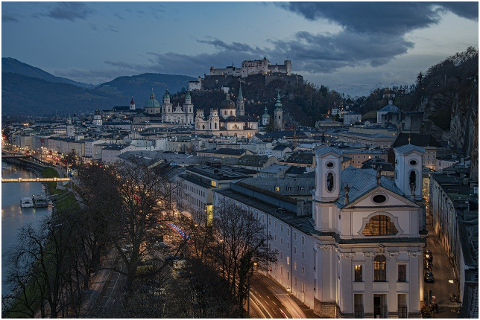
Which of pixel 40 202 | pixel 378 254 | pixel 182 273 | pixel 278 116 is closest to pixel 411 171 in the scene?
pixel 378 254

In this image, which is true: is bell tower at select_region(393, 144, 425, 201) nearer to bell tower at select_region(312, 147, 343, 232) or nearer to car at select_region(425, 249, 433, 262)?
bell tower at select_region(312, 147, 343, 232)

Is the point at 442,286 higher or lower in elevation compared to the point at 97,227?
lower

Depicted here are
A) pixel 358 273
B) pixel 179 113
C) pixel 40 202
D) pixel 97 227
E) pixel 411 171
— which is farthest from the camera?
pixel 179 113

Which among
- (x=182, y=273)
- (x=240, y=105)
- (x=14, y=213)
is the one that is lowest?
(x=14, y=213)

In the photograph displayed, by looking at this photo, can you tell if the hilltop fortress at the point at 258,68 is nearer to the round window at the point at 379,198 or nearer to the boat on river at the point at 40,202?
the boat on river at the point at 40,202

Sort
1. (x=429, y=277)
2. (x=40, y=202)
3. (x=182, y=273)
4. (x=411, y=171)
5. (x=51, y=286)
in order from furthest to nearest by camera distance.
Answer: (x=40, y=202), (x=51, y=286), (x=182, y=273), (x=429, y=277), (x=411, y=171)

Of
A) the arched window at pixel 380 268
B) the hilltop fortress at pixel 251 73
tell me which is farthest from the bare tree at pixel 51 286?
the hilltop fortress at pixel 251 73

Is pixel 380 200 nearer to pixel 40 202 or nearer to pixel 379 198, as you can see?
pixel 379 198

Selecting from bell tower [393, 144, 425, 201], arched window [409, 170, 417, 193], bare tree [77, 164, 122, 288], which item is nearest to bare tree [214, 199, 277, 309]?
bare tree [77, 164, 122, 288]
